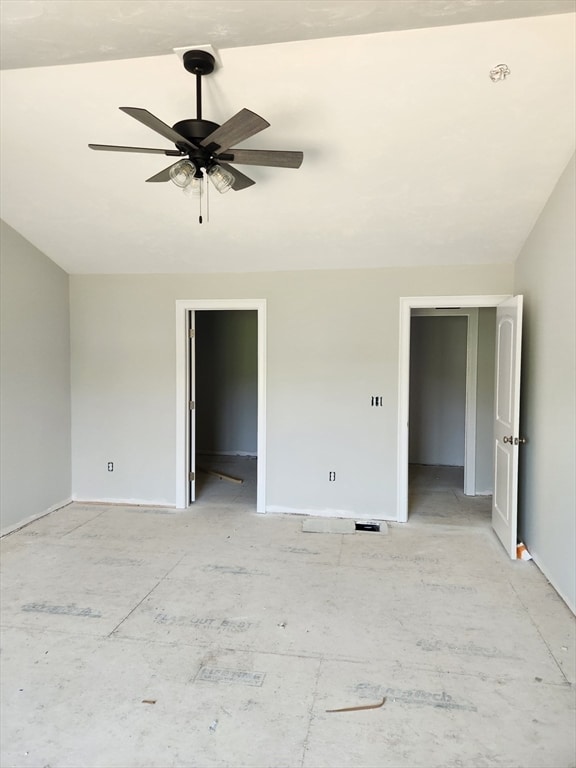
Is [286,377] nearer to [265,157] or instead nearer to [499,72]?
[265,157]

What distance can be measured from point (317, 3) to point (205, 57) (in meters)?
0.63

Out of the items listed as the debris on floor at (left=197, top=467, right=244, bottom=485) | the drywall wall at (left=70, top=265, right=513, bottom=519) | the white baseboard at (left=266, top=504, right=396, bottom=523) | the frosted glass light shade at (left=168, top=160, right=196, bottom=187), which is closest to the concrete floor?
the white baseboard at (left=266, top=504, right=396, bottom=523)

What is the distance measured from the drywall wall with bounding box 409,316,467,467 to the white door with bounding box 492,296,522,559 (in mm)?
2576

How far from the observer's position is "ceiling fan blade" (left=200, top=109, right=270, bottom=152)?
6.32ft

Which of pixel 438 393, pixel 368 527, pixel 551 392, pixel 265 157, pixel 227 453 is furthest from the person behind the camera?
pixel 227 453

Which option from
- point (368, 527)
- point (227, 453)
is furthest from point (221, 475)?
point (368, 527)

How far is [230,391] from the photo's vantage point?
292 inches

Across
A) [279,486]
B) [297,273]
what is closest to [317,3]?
[297,273]

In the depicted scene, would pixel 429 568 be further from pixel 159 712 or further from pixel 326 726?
pixel 159 712

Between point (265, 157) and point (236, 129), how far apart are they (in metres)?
0.31

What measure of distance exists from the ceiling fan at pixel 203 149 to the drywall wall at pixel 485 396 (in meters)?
3.54

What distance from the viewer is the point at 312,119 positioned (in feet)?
9.10

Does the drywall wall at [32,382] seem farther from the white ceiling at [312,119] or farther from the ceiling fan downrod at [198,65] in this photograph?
the ceiling fan downrod at [198,65]

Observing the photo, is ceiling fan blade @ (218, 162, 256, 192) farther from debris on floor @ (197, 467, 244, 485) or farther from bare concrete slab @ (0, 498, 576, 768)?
debris on floor @ (197, 467, 244, 485)
